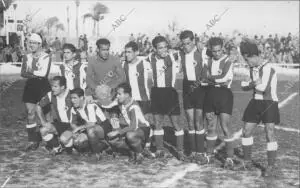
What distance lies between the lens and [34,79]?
7.32 m

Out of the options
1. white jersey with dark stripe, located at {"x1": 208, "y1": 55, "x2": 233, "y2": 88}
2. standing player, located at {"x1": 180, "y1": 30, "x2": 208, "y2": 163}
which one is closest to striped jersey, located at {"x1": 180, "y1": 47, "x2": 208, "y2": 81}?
standing player, located at {"x1": 180, "y1": 30, "x2": 208, "y2": 163}

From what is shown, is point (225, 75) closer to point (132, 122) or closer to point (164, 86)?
point (164, 86)

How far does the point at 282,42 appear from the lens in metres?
31.1

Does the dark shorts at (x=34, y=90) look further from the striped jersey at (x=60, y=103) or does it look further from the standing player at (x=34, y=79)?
A: the striped jersey at (x=60, y=103)

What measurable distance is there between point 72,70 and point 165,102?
6.01 feet

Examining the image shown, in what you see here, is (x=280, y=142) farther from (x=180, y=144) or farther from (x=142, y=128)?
(x=142, y=128)

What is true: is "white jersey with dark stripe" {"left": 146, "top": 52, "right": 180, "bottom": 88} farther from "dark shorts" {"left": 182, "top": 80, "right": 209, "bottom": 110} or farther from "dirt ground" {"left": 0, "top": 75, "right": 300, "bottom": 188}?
"dirt ground" {"left": 0, "top": 75, "right": 300, "bottom": 188}

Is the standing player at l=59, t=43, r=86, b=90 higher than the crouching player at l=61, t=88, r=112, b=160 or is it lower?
higher

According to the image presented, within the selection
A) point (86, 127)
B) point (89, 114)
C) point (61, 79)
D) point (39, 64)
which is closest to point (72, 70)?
point (61, 79)

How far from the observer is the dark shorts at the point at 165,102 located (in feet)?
21.8

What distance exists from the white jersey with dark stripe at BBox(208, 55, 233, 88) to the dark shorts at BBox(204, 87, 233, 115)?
0.11 meters

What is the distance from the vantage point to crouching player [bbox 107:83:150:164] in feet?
20.8

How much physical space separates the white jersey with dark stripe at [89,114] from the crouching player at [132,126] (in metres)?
0.36

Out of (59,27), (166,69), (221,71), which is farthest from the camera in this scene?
(59,27)
